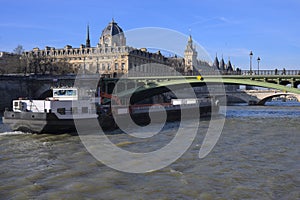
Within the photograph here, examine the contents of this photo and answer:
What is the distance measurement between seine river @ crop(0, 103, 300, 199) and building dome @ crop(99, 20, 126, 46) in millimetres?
100820

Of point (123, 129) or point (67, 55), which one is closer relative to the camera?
point (123, 129)

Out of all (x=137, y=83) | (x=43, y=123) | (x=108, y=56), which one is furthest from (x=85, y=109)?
(x=108, y=56)

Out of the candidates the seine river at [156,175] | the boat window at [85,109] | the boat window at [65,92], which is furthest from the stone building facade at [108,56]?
the seine river at [156,175]

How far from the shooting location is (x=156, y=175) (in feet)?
46.0

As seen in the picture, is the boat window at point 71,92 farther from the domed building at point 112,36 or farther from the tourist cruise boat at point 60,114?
the domed building at point 112,36

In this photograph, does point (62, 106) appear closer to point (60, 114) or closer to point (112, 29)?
point (60, 114)

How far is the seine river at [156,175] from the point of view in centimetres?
1179

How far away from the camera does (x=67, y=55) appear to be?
118 m

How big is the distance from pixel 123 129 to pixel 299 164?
1588 centimetres

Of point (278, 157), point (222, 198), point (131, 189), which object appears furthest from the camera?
point (278, 157)

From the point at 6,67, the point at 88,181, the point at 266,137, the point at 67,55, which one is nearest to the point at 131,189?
the point at 88,181

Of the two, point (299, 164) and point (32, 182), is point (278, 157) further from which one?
point (32, 182)

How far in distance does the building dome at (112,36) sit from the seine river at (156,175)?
331 feet

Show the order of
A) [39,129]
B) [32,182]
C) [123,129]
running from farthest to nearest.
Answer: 1. [123,129]
2. [39,129]
3. [32,182]
